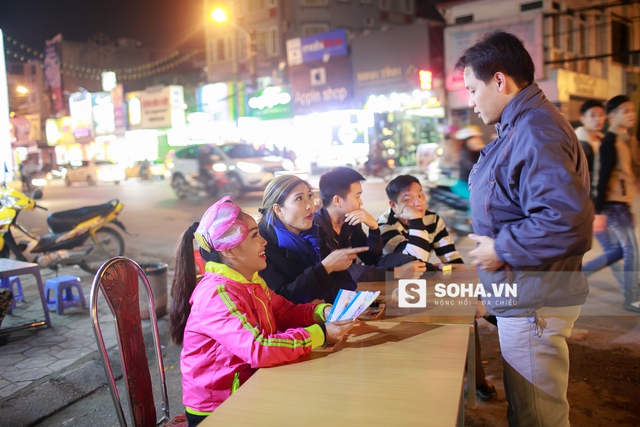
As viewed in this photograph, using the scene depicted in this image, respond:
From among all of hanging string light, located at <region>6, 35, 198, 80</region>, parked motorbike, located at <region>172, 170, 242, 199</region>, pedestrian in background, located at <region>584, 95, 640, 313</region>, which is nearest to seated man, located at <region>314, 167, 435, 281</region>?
pedestrian in background, located at <region>584, 95, 640, 313</region>

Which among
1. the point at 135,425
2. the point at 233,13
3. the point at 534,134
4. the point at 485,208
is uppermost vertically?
the point at 233,13

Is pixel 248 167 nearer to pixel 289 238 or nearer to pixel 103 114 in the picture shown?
pixel 289 238

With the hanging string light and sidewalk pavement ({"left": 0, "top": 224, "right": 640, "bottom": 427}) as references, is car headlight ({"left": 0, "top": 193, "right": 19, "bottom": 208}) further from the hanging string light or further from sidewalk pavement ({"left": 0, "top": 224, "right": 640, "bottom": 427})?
the hanging string light

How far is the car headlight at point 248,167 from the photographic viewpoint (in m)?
14.7

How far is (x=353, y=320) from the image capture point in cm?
216

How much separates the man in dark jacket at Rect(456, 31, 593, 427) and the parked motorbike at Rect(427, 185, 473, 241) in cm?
539

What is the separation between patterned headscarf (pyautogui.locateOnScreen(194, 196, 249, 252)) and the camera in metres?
2.16

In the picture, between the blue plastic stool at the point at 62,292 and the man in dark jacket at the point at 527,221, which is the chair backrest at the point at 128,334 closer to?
the man in dark jacket at the point at 527,221

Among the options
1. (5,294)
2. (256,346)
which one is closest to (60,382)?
(5,294)

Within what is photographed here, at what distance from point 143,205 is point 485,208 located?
584 inches

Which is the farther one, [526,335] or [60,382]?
[60,382]

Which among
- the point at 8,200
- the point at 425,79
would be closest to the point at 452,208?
the point at 8,200

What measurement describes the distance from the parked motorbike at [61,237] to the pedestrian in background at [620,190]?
19.8ft

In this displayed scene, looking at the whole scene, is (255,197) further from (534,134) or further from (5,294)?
(534,134)
